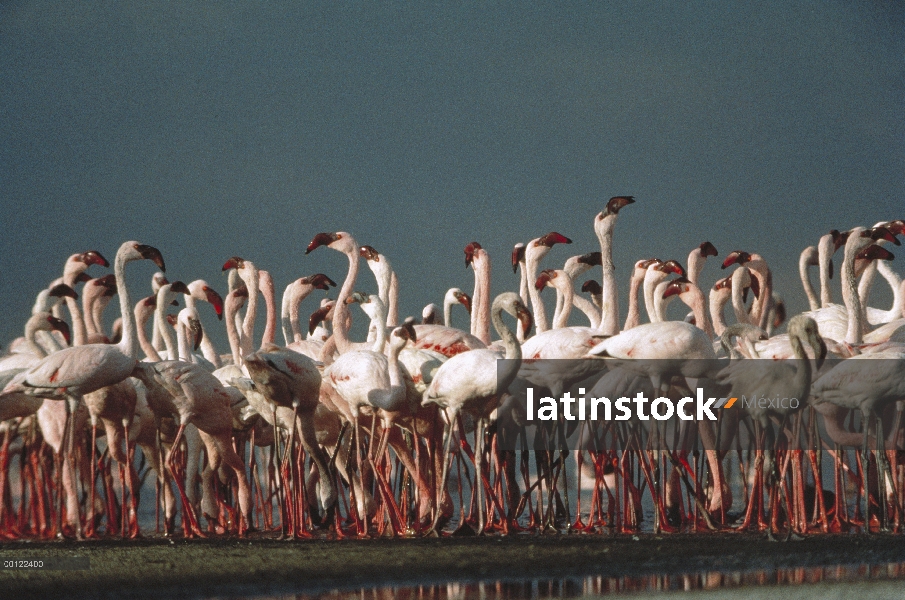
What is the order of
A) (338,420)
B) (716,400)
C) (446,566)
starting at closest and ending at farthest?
(446,566), (716,400), (338,420)

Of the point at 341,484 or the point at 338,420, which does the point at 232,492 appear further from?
the point at 338,420

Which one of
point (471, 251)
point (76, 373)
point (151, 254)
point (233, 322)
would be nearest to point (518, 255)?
point (471, 251)

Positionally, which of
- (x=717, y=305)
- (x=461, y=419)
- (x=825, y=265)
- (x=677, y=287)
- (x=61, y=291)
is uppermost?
(x=61, y=291)

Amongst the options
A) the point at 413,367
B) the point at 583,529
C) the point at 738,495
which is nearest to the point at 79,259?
the point at 413,367

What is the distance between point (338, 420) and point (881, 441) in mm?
4988

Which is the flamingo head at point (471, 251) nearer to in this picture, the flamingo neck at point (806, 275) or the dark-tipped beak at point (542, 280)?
the dark-tipped beak at point (542, 280)

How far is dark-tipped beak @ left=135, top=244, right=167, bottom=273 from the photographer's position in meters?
10.9

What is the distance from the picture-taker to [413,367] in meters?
10.5

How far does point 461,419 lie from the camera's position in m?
10.5

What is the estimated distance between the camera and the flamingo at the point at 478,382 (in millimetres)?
9344

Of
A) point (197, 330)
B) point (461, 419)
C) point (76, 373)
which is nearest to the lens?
point (76, 373)

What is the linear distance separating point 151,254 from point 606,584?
5.26 meters

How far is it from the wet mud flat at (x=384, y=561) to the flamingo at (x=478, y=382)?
0.92 meters

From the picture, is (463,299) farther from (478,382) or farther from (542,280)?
(478,382)
